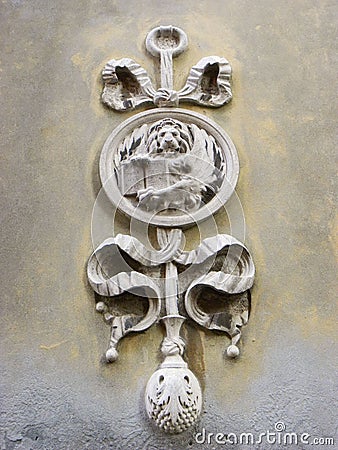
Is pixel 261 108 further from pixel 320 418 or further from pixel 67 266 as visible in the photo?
pixel 320 418

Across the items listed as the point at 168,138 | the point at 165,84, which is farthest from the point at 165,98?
the point at 168,138

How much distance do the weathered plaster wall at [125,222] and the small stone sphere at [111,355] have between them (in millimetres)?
42

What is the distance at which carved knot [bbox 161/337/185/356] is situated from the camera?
2943 mm

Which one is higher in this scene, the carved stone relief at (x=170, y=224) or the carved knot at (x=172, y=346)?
the carved stone relief at (x=170, y=224)

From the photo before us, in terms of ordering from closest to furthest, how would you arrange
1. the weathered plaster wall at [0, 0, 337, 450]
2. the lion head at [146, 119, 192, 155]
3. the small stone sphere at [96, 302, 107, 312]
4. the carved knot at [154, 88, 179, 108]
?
the weathered plaster wall at [0, 0, 337, 450] < the small stone sphere at [96, 302, 107, 312] < the lion head at [146, 119, 192, 155] < the carved knot at [154, 88, 179, 108]

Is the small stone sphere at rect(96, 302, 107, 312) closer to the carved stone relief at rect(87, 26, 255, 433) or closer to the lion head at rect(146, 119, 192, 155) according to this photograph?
the carved stone relief at rect(87, 26, 255, 433)

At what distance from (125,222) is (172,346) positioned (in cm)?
70

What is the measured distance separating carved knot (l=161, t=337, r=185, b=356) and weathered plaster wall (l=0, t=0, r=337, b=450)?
7 centimetres

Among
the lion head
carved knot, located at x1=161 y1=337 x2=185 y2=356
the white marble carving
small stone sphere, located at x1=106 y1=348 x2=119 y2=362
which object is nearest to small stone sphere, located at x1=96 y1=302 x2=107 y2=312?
small stone sphere, located at x1=106 y1=348 x2=119 y2=362

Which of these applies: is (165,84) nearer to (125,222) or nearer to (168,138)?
(168,138)

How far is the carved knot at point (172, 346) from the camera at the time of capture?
2943 mm

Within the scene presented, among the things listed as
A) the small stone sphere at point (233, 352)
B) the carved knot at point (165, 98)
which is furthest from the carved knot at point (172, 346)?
the carved knot at point (165, 98)

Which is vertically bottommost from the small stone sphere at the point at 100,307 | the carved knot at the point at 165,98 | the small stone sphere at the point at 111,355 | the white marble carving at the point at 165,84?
the small stone sphere at the point at 111,355

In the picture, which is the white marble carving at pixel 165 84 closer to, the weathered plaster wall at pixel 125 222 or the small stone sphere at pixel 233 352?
the weathered plaster wall at pixel 125 222
